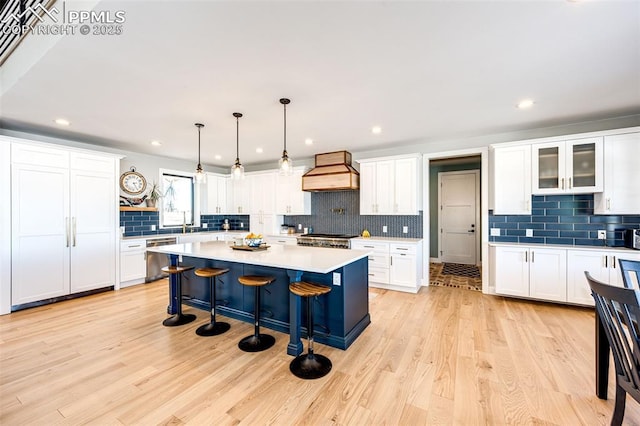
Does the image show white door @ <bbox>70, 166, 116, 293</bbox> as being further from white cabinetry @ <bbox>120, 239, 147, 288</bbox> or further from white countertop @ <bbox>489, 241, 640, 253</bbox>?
white countertop @ <bbox>489, 241, 640, 253</bbox>

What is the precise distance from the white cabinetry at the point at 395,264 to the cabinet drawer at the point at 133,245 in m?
3.89

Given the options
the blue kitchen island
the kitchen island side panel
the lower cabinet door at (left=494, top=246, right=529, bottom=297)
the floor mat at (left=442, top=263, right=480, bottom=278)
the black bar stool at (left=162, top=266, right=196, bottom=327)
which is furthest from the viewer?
the floor mat at (left=442, top=263, right=480, bottom=278)

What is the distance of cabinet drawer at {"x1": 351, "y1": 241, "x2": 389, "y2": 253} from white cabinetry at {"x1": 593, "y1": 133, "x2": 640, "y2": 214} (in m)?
2.87

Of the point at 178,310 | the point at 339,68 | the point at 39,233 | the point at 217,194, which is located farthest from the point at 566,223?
the point at 39,233

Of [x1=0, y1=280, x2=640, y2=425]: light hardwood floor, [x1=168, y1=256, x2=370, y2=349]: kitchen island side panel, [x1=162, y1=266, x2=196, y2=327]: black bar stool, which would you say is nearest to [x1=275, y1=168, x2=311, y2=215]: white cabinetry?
[x1=168, y1=256, x2=370, y2=349]: kitchen island side panel

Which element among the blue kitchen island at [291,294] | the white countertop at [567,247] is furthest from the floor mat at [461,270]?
the blue kitchen island at [291,294]

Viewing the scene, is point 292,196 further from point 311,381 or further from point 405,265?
point 311,381

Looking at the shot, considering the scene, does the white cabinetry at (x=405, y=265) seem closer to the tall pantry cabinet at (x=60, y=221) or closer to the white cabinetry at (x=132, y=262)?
the white cabinetry at (x=132, y=262)

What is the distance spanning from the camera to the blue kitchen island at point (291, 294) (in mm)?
2441

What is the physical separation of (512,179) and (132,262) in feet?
21.0

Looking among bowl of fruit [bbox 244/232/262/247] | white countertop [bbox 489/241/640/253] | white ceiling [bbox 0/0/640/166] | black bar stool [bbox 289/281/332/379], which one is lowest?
black bar stool [bbox 289/281/332/379]

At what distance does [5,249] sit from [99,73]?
2.96m

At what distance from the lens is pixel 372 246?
459 cm

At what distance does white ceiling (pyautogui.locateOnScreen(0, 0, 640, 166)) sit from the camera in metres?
1.63
